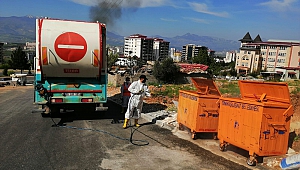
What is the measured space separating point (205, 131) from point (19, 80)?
1442 inches

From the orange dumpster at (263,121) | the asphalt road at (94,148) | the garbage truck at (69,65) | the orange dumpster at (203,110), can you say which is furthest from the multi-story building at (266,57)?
the orange dumpster at (263,121)

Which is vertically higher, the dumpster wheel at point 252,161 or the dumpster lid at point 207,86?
the dumpster lid at point 207,86

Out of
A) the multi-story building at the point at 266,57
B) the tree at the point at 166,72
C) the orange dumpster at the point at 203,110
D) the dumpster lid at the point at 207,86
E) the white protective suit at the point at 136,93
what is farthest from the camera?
the multi-story building at the point at 266,57

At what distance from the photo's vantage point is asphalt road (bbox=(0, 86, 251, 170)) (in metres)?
4.93

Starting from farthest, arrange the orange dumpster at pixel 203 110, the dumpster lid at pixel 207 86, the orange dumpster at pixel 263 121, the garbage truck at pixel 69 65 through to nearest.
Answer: the garbage truck at pixel 69 65 < the dumpster lid at pixel 207 86 < the orange dumpster at pixel 203 110 < the orange dumpster at pixel 263 121

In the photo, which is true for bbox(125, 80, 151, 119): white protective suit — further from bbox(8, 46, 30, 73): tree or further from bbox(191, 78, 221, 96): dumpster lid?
bbox(8, 46, 30, 73): tree

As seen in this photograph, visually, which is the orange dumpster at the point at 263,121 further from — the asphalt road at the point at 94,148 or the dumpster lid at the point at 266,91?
the asphalt road at the point at 94,148

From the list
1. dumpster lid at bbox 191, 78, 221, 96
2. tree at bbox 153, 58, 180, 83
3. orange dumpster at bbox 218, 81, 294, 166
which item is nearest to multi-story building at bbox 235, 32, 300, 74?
tree at bbox 153, 58, 180, 83

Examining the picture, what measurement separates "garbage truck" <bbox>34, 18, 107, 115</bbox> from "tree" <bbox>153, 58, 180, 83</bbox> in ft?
108

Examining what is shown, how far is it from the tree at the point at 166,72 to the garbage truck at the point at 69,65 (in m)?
33.0

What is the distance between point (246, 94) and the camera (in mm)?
6141

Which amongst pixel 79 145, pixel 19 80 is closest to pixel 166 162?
pixel 79 145

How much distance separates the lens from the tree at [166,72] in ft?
136

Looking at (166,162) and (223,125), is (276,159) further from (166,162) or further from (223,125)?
(166,162)
